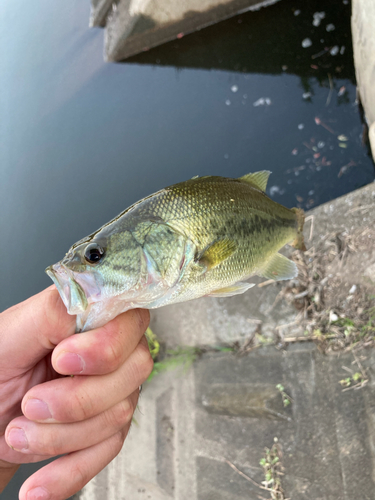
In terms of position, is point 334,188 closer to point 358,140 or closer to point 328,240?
point 358,140

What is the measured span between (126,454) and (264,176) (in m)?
2.82

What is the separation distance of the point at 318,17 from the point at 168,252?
16.7 feet

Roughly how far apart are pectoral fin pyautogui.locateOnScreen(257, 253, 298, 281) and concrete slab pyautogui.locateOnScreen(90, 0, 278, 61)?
210 inches

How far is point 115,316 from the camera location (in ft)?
3.86

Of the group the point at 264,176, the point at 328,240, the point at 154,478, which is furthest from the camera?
the point at 154,478

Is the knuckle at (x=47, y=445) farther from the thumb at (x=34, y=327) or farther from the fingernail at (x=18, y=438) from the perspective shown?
the thumb at (x=34, y=327)

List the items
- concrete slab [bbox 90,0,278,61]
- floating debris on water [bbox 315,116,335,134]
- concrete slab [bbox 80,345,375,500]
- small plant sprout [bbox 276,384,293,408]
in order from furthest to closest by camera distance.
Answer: concrete slab [bbox 90,0,278,61] < floating debris on water [bbox 315,116,335,134] < small plant sprout [bbox 276,384,293,408] < concrete slab [bbox 80,345,375,500]

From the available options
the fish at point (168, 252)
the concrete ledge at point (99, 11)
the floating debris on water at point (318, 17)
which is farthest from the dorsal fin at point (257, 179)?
the concrete ledge at point (99, 11)

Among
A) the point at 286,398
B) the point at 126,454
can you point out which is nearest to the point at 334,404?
the point at 286,398

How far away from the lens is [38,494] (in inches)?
45.2

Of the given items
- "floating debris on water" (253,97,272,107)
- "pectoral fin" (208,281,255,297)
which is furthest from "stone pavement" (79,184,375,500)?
"floating debris on water" (253,97,272,107)

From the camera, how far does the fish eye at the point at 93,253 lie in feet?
3.48

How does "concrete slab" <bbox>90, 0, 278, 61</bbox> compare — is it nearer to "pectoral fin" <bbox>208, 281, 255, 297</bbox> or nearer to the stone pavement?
the stone pavement

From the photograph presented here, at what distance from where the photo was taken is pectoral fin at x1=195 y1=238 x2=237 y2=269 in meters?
1.22
